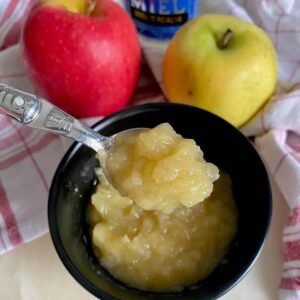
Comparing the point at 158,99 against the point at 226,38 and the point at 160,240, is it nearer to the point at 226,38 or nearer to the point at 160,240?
the point at 226,38

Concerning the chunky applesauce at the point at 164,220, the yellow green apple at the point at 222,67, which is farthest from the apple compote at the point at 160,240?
the yellow green apple at the point at 222,67

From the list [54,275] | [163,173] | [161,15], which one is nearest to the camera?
[163,173]

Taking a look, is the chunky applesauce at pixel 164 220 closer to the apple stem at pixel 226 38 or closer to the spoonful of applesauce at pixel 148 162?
the spoonful of applesauce at pixel 148 162

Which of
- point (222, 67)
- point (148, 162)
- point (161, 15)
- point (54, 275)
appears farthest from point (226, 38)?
point (54, 275)

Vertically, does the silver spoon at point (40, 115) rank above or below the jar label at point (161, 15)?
above

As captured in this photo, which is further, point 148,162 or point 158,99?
point 158,99

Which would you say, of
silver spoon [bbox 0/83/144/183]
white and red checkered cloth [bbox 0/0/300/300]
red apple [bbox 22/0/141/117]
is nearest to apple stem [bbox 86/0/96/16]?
red apple [bbox 22/0/141/117]
